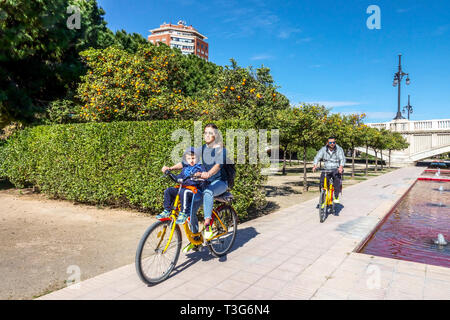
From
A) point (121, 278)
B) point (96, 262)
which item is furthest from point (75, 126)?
point (121, 278)

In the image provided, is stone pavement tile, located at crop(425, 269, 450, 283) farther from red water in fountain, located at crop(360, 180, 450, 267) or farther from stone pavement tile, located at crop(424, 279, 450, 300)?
red water in fountain, located at crop(360, 180, 450, 267)

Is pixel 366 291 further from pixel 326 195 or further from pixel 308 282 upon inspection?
pixel 326 195

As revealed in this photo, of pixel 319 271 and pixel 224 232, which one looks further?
pixel 224 232

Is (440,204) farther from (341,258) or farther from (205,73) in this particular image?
(205,73)

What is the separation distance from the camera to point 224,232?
499 centimetres

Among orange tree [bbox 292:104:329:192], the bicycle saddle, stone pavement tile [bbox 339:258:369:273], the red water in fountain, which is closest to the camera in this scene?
stone pavement tile [bbox 339:258:369:273]

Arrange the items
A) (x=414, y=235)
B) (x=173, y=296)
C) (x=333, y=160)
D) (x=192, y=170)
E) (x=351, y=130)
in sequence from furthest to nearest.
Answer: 1. (x=351, y=130)
2. (x=333, y=160)
3. (x=414, y=235)
4. (x=192, y=170)
5. (x=173, y=296)

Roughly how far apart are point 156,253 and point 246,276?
124 cm

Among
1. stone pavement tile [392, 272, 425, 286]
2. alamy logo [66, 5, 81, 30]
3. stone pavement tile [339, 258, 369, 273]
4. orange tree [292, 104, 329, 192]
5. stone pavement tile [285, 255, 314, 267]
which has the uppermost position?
alamy logo [66, 5, 81, 30]

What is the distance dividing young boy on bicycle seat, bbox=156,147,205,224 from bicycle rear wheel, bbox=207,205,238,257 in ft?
2.56

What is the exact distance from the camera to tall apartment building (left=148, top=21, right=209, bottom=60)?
120750mm

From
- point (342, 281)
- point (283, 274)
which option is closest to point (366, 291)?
point (342, 281)

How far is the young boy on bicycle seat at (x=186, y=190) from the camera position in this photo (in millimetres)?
4012

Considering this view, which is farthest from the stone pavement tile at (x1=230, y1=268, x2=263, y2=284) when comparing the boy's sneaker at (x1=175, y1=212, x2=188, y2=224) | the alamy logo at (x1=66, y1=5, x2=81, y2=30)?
the alamy logo at (x1=66, y1=5, x2=81, y2=30)
